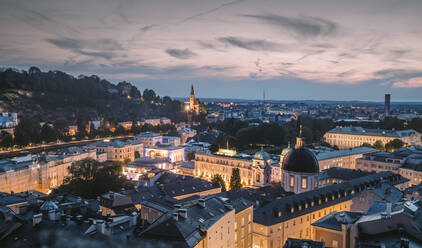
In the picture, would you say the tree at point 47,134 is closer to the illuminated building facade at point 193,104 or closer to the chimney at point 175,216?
the chimney at point 175,216

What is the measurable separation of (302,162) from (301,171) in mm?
869

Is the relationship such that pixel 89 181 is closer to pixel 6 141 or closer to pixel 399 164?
pixel 6 141

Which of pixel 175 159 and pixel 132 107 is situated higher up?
pixel 132 107

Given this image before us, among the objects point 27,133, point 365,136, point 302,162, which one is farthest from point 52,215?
point 365,136

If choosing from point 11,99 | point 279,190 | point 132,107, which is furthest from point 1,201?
point 132,107

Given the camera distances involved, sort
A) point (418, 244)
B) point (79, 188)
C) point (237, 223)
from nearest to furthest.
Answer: point (418, 244) < point (237, 223) < point (79, 188)

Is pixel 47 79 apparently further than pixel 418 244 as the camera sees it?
Yes

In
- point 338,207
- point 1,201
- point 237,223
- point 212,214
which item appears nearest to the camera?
point 212,214

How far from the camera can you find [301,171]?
30.8 metres

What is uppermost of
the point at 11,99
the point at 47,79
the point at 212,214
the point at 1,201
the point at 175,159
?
the point at 47,79

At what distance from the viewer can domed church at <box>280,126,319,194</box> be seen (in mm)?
30703

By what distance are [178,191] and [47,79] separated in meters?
104

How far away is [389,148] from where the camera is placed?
60.9 meters

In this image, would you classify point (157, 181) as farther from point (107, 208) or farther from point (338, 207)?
point (338, 207)
